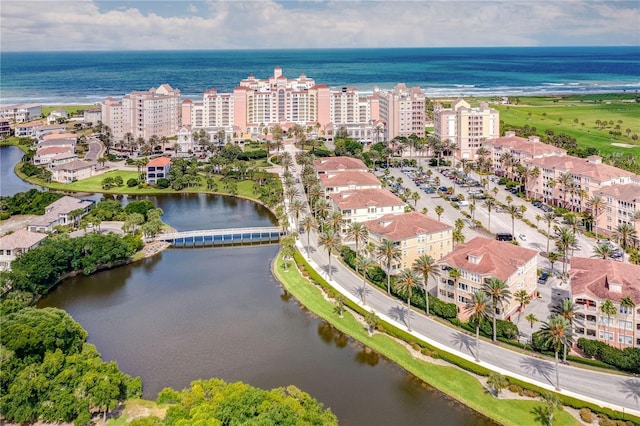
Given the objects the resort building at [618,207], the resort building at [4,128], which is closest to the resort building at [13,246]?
the resort building at [618,207]

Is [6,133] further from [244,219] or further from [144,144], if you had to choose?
[244,219]

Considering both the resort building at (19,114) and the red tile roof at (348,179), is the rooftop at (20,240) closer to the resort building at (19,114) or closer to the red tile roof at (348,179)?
the red tile roof at (348,179)

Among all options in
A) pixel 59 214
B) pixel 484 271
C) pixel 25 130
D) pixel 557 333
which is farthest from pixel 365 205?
pixel 25 130

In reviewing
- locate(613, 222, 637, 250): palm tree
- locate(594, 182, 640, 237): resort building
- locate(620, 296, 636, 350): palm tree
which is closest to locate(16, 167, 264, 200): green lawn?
locate(594, 182, 640, 237): resort building

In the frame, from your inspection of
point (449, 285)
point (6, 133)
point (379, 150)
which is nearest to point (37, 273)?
point (449, 285)

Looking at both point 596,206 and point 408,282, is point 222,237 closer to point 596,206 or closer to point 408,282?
point 408,282

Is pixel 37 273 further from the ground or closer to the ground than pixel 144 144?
closer to the ground
